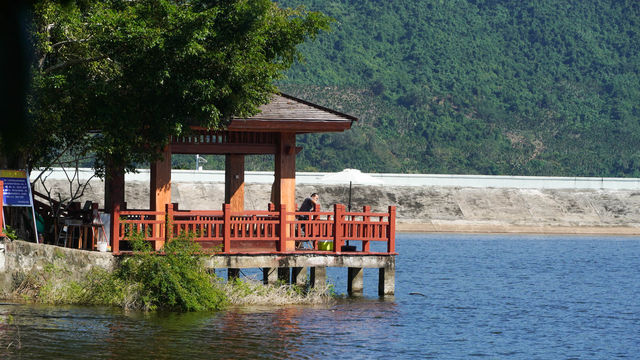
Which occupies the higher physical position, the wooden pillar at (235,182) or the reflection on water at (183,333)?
the wooden pillar at (235,182)

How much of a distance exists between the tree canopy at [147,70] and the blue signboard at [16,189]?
0.72 metres

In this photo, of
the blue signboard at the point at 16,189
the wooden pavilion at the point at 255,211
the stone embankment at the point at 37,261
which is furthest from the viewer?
the wooden pavilion at the point at 255,211

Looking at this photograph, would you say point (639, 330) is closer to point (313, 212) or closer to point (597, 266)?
point (313, 212)

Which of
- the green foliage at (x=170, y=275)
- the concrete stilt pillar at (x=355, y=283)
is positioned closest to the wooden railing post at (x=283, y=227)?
the green foliage at (x=170, y=275)

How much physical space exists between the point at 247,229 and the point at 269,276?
2474mm

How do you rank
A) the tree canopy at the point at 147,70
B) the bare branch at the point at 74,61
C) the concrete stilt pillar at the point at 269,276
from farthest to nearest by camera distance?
the concrete stilt pillar at the point at 269,276 < the bare branch at the point at 74,61 < the tree canopy at the point at 147,70

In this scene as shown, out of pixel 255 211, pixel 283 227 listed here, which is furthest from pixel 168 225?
Result: pixel 283 227

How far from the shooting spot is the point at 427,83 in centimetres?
13112

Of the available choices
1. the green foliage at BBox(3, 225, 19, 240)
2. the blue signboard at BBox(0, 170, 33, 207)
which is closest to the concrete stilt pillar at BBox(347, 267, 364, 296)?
the green foliage at BBox(3, 225, 19, 240)

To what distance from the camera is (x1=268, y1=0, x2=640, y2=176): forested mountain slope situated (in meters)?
110

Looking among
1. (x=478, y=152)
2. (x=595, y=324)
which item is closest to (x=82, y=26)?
(x=595, y=324)

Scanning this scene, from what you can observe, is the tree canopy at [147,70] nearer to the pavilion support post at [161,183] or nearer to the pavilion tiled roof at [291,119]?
the pavilion support post at [161,183]

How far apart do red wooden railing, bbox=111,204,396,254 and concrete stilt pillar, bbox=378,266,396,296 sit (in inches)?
27.2

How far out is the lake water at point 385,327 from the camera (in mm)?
13633
